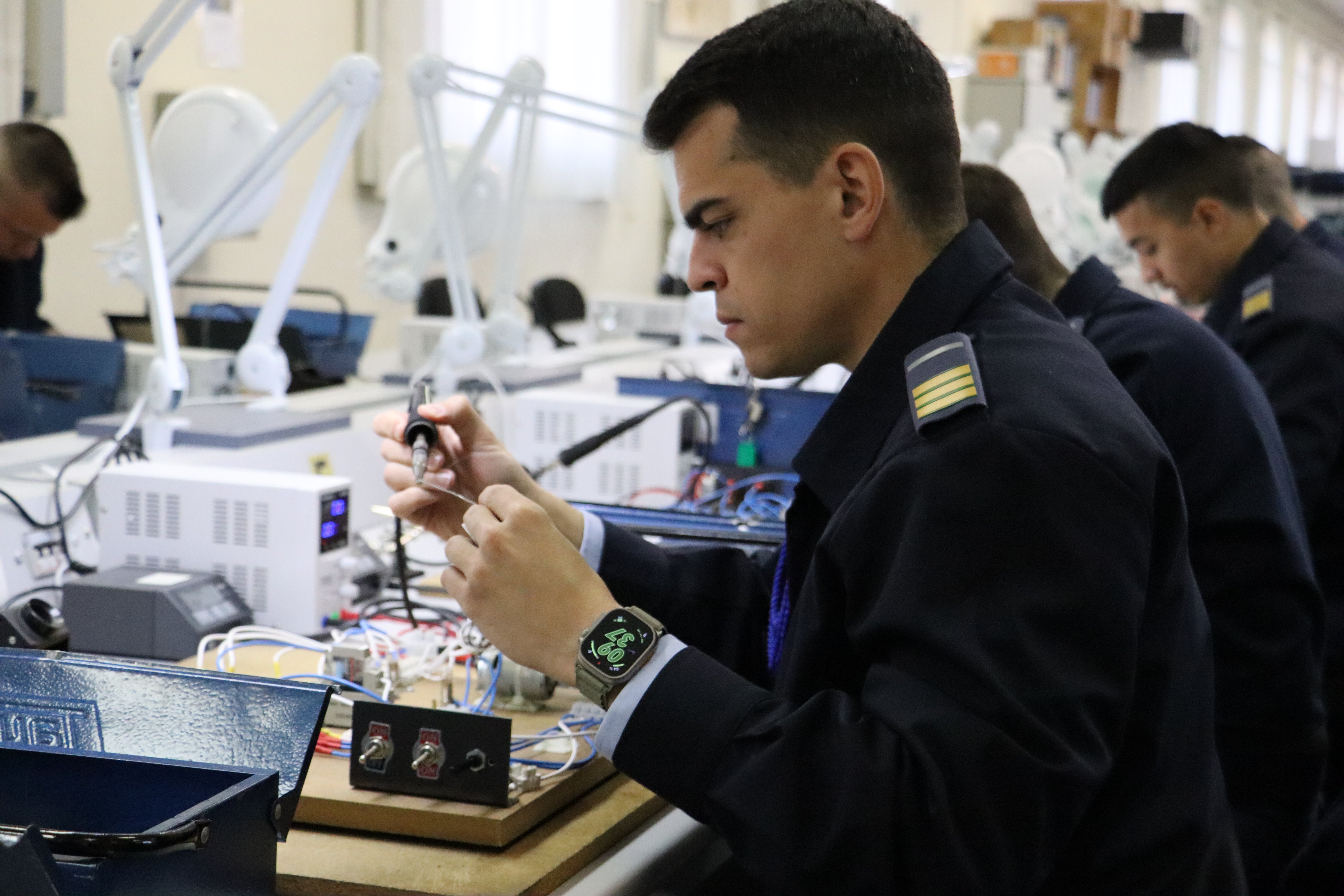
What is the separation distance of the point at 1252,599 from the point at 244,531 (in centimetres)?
125

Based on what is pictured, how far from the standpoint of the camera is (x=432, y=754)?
121cm

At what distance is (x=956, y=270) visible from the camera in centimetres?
99

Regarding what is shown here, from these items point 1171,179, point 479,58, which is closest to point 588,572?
point 1171,179

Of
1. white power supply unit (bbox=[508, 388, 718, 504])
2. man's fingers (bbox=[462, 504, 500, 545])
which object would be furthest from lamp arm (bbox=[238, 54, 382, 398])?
man's fingers (bbox=[462, 504, 500, 545])

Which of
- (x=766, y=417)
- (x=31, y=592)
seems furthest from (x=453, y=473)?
(x=766, y=417)

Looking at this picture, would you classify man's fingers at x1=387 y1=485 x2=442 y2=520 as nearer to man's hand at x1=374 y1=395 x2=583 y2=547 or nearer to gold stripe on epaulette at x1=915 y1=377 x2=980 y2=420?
man's hand at x1=374 y1=395 x2=583 y2=547

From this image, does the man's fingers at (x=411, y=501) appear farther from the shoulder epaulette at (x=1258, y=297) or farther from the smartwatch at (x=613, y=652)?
the shoulder epaulette at (x=1258, y=297)

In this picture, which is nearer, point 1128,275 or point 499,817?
point 499,817

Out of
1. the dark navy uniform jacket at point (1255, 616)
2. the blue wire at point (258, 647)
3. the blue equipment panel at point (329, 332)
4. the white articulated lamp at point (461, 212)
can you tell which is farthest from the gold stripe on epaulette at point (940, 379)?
the blue equipment panel at point (329, 332)

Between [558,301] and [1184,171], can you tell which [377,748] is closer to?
[1184,171]

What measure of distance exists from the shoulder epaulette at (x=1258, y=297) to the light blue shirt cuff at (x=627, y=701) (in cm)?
A: 192

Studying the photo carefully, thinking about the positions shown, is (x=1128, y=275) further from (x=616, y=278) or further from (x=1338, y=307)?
(x=1338, y=307)

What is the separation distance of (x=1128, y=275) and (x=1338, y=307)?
5106mm

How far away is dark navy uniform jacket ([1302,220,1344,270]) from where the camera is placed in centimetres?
316
